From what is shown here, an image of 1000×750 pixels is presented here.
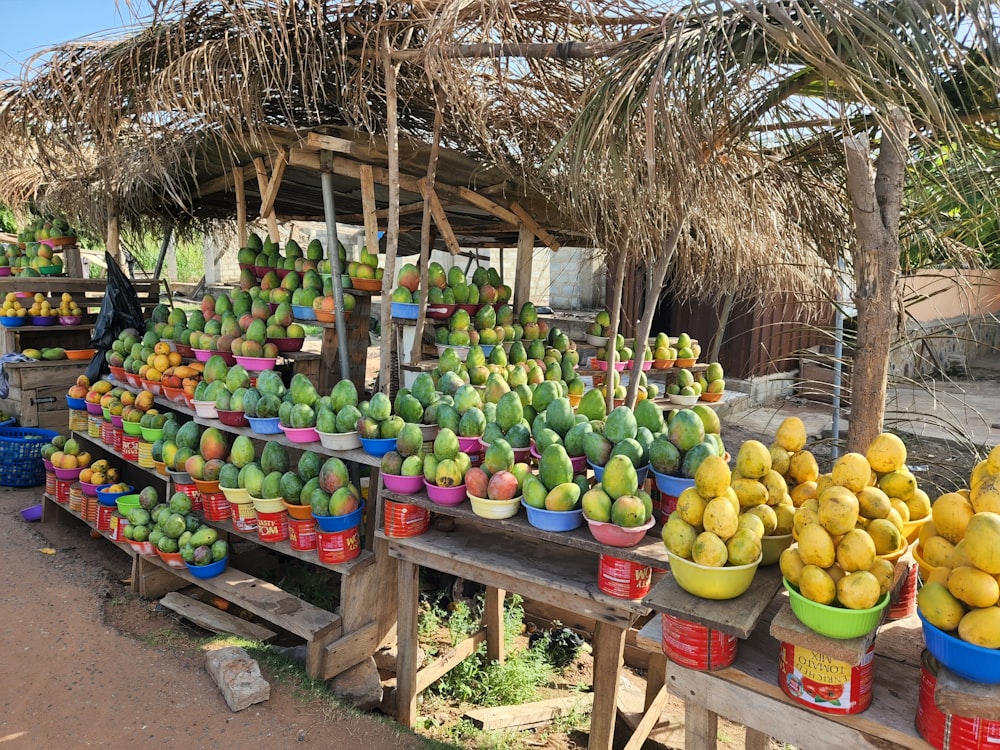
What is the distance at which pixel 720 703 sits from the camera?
6.13 feet

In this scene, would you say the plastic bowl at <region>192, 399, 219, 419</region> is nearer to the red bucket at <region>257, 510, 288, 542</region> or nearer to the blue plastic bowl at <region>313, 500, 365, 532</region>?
the red bucket at <region>257, 510, 288, 542</region>

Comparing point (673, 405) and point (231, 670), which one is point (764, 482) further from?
point (673, 405)

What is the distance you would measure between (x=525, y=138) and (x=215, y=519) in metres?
3.05

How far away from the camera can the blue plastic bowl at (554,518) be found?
2496 mm

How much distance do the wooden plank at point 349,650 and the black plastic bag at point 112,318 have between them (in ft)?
12.2

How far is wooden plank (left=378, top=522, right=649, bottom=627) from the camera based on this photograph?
248 cm

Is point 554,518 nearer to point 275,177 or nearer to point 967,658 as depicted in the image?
point 967,658

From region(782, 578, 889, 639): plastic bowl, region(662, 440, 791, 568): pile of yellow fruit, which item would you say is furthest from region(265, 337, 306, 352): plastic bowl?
region(782, 578, 889, 639): plastic bowl

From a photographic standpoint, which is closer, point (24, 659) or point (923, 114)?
point (923, 114)

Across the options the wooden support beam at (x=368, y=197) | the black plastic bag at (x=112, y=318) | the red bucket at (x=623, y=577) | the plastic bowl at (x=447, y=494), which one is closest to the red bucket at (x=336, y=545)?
the plastic bowl at (x=447, y=494)

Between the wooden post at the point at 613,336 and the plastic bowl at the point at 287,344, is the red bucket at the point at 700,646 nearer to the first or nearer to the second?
the wooden post at the point at 613,336

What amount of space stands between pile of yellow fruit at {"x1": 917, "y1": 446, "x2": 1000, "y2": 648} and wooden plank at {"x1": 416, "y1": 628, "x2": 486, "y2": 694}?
2.63m

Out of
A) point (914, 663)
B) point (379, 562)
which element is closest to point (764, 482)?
point (914, 663)

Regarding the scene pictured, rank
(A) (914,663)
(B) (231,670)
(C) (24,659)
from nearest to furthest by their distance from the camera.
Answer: (A) (914,663) → (B) (231,670) → (C) (24,659)
